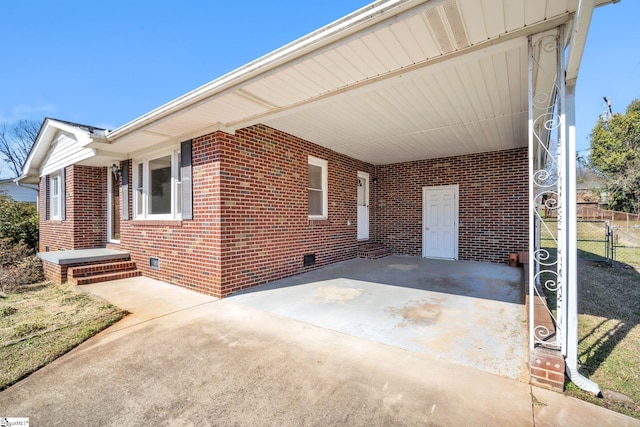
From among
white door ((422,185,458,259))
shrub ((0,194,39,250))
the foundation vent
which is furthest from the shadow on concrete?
shrub ((0,194,39,250))

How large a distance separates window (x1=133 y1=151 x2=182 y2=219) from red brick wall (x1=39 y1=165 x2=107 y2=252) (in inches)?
84.2

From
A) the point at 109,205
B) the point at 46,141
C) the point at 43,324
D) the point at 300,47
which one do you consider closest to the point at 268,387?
the point at 300,47

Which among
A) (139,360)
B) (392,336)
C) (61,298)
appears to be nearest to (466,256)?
(392,336)

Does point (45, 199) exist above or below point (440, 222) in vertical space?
above

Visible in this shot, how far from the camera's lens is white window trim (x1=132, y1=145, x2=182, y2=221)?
5.62 metres

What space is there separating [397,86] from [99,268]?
6.67 meters

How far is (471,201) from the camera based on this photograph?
26.1 feet

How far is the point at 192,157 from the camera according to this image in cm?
508

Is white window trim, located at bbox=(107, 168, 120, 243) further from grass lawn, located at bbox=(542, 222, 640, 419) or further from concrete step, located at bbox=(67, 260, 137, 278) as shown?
grass lawn, located at bbox=(542, 222, 640, 419)

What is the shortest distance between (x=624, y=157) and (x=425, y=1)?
25608 mm

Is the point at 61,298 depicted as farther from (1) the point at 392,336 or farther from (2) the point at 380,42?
(2) the point at 380,42

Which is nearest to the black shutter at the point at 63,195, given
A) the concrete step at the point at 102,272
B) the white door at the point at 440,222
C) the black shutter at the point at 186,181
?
the concrete step at the point at 102,272

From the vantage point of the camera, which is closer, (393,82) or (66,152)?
(393,82)

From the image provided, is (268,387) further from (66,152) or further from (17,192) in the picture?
(17,192)
